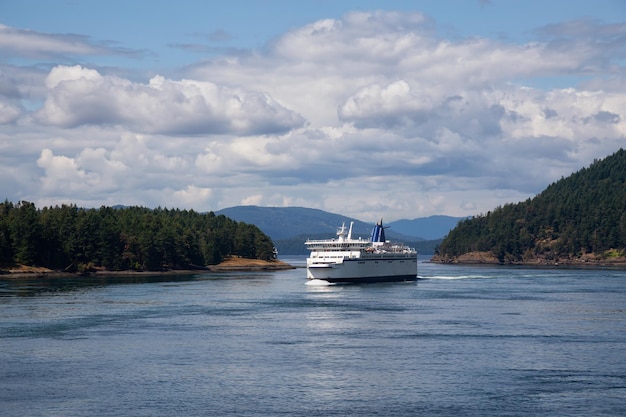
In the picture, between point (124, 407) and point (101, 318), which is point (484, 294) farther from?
point (124, 407)

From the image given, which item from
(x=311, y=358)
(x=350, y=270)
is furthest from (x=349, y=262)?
(x=311, y=358)

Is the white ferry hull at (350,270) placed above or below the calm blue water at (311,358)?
above

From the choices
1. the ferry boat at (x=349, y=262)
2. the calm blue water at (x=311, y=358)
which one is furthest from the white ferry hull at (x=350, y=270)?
the calm blue water at (x=311, y=358)

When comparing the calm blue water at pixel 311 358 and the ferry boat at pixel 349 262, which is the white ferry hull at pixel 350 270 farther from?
the calm blue water at pixel 311 358

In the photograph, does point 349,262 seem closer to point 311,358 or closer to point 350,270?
point 350,270

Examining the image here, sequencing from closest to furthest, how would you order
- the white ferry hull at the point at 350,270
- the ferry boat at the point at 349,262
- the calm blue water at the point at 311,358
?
the calm blue water at the point at 311,358 → the white ferry hull at the point at 350,270 → the ferry boat at the point at 349,262

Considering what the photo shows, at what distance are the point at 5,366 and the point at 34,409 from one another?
16658mm

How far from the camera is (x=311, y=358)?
7244cm

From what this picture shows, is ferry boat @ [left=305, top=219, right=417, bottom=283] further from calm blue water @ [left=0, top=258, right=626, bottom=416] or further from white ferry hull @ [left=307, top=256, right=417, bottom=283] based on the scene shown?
calm blue water @ [left=0, top=258, right=626, bottom=416]

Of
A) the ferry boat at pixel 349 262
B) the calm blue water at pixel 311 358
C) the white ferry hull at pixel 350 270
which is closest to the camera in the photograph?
the calm blue water at pixel 311 358

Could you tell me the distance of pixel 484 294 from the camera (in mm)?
151000

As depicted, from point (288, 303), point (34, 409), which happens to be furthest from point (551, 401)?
point (288, 303)

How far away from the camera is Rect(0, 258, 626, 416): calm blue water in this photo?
55.0m

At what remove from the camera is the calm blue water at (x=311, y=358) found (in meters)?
55.0
